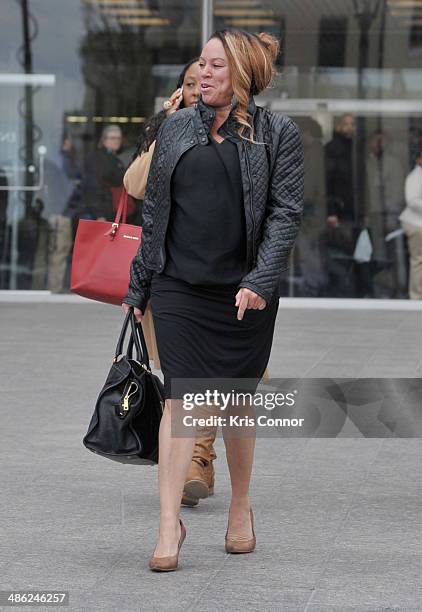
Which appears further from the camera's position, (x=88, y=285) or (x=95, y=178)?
(x=95, y=178)

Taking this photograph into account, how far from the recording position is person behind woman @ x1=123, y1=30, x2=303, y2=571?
4.53 m

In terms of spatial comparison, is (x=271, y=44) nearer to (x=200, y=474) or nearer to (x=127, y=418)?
(x=127, y=418)

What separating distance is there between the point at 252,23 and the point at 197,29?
2.01ft

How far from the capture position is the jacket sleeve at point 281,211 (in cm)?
453

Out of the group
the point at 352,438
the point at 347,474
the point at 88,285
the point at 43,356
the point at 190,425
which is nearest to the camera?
the point at 190,425

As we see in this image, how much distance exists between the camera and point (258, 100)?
1495cm

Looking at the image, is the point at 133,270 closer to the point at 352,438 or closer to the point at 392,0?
the point at 352,438

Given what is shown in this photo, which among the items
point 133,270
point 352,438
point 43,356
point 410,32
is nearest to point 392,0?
point 410,32

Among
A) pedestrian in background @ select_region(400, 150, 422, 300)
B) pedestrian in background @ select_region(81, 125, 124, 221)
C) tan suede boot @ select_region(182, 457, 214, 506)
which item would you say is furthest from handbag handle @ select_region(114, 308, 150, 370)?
pedestrian in background @ select_region(400, 150, 422, 300)

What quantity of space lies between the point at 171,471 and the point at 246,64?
1.40 meters

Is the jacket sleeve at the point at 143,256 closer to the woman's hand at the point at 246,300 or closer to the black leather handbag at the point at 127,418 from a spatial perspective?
the black leather handbag at the point at 127,418

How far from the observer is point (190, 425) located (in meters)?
4.59

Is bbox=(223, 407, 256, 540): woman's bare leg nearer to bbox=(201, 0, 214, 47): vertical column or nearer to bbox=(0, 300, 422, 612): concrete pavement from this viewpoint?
bbox=(0, 300, 422, 612): concrete pavement

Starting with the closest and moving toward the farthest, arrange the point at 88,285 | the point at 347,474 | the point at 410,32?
1. the point at 88,285
2. the point at 347,474
3. the point at 410,32
